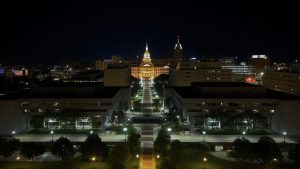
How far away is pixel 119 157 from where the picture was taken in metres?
21.5

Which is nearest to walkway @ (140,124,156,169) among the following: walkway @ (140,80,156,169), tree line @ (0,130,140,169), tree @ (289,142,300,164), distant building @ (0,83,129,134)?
walkway @ (140,80,156,169)

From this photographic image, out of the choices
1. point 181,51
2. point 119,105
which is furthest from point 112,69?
point 181,51

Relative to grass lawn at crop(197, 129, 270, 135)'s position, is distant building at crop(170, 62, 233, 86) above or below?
above

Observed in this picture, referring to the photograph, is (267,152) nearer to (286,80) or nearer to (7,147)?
(7,147)

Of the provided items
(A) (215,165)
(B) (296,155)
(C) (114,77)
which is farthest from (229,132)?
(C) (114,77)

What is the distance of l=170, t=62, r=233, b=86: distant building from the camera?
64.5 metres

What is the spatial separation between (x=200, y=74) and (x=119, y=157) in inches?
1797

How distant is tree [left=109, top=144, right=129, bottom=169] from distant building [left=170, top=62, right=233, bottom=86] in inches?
1677

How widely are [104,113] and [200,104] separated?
911cm

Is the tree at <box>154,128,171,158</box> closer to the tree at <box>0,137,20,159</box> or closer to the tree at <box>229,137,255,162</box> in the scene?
the tree at <box>229,137,255,162</box>

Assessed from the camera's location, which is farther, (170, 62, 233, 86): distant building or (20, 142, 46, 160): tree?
(170, 62, 233, 86): distant building

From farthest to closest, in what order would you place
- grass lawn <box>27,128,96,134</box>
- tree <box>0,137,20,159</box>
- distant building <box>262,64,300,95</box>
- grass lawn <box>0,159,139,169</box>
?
distant building <box>262,64,300,95</box>, grass lawn <box>27,128,96,134</box>, tree <box>0,137,20,159</box>, grass lawn <box>0,159,139,169</box>

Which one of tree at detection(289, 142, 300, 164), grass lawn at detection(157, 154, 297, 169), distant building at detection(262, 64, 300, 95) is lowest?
grass lawn at detection(157, 154, 297, 169)

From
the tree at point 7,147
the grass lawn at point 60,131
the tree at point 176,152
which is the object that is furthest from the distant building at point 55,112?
the tree at point 176,152
